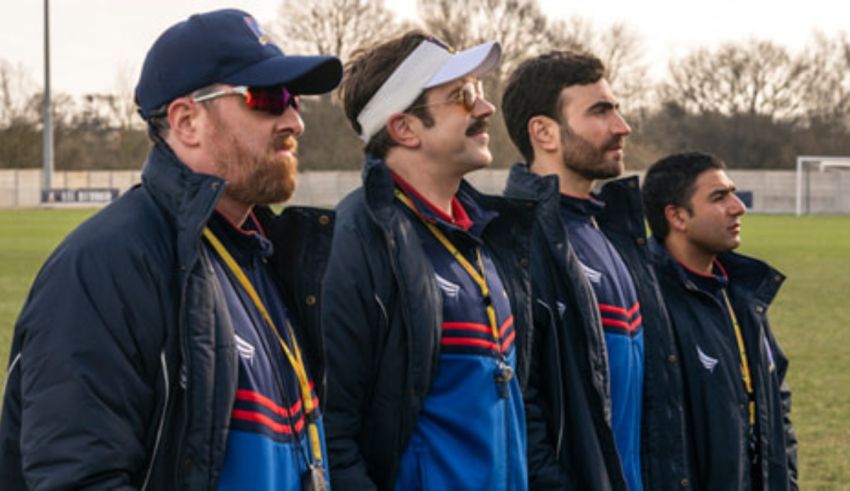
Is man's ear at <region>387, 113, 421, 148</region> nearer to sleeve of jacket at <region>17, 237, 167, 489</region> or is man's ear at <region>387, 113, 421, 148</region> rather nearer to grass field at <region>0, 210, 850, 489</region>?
sleeve of jacket at <region>17, 237, 167, 489</region>

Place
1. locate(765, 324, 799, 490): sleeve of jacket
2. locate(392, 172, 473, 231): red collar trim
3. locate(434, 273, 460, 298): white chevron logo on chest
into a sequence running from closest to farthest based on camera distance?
locate(434, 273, 460, 298): white chevron logo on chest → locate(392, 172, 473, 231): red collar trim → locate(765, 324, 799, 490): sleeve of jacket

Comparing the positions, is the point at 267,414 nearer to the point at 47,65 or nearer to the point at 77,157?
the point at 47,65

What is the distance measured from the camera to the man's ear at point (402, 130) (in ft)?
14.1

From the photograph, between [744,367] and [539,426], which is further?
[744,367]

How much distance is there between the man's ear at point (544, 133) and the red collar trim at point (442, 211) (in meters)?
0.79

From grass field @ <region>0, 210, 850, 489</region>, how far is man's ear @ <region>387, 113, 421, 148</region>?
205 inches

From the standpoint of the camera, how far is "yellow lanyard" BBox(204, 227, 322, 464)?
3105mm

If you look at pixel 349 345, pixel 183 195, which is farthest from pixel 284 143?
pixel 349 345

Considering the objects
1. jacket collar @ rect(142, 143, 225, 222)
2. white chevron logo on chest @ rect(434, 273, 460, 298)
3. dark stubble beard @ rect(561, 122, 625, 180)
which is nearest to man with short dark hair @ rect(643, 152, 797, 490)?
dark stubble beard @ rect(561, 122, 625, 180)

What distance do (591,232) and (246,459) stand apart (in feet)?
7.41

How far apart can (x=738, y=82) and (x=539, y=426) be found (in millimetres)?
75562

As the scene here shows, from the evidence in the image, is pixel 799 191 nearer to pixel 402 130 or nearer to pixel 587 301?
pixel 587 301

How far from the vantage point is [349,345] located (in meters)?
3.86

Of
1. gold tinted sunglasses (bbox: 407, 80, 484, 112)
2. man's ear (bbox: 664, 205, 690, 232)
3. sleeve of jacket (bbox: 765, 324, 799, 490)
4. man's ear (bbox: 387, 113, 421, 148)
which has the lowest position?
sleeve of jacket (bbox: 765, 324, 799, 490)
